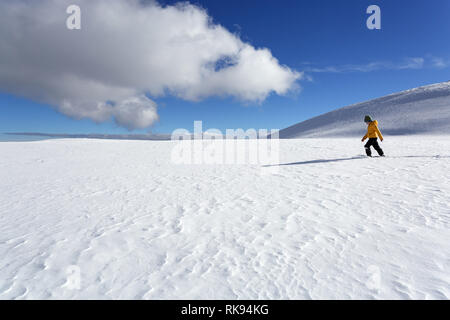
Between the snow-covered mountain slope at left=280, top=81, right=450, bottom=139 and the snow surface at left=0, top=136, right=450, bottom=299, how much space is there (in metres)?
36.1

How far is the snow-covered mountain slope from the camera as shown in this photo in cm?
3729

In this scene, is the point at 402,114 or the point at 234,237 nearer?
the point at 234,237

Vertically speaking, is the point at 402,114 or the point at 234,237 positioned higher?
the point at 402,114

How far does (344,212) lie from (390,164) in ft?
18.3

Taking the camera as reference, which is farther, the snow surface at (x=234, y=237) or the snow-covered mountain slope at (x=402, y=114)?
the snow-covered mountain slope at (x=402, y=114)

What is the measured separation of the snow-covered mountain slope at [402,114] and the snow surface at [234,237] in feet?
118

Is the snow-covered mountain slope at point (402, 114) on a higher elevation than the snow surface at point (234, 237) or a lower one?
higher

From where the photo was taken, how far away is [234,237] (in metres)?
4.14

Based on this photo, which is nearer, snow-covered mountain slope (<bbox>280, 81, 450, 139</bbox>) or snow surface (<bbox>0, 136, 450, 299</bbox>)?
snow surface (<bbox>0, 136, 450, 299</bbox>)

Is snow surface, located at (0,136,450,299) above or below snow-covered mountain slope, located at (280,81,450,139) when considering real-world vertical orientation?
below

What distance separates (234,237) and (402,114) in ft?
179

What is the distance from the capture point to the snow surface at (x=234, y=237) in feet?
9.64

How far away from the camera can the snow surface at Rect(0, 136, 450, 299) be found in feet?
9.64
